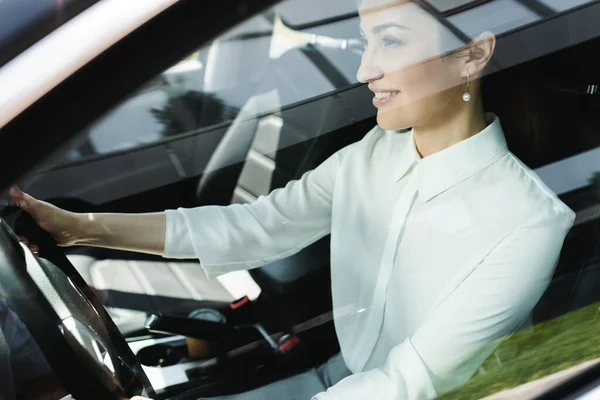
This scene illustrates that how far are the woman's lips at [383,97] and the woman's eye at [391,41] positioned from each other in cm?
8

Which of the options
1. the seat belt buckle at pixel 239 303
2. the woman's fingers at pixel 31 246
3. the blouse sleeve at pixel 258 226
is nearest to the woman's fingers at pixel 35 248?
the woman's fingers at pixel 31 246

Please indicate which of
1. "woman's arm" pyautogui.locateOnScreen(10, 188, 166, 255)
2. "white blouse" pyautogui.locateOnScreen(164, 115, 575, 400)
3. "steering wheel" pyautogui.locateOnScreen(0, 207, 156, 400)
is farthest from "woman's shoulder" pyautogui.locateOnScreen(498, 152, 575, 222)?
"steering wheel" pyautogui.locateOnScreen(0, 207, 156, 400)

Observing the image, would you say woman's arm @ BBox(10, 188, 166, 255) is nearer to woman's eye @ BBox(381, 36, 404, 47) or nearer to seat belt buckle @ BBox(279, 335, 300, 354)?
seat belt buckle @ BBox(279, 335, 300, 354)

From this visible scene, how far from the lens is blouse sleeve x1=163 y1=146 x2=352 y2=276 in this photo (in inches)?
61.6

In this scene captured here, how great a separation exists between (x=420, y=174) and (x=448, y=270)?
0.62ft

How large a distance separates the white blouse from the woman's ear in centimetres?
11

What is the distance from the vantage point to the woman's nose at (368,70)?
4.63ft

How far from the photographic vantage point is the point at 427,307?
1.44 metres

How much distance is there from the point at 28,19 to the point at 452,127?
0.75 metres

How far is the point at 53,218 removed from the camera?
1.41 metres

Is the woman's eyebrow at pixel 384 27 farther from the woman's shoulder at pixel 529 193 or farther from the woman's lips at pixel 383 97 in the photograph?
the woman's shoulder at pixel 529 193

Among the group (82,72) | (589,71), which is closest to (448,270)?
(589,71)

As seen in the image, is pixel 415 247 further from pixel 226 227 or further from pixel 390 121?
pixel 226 227

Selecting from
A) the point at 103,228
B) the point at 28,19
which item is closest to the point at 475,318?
the point at 103,228
